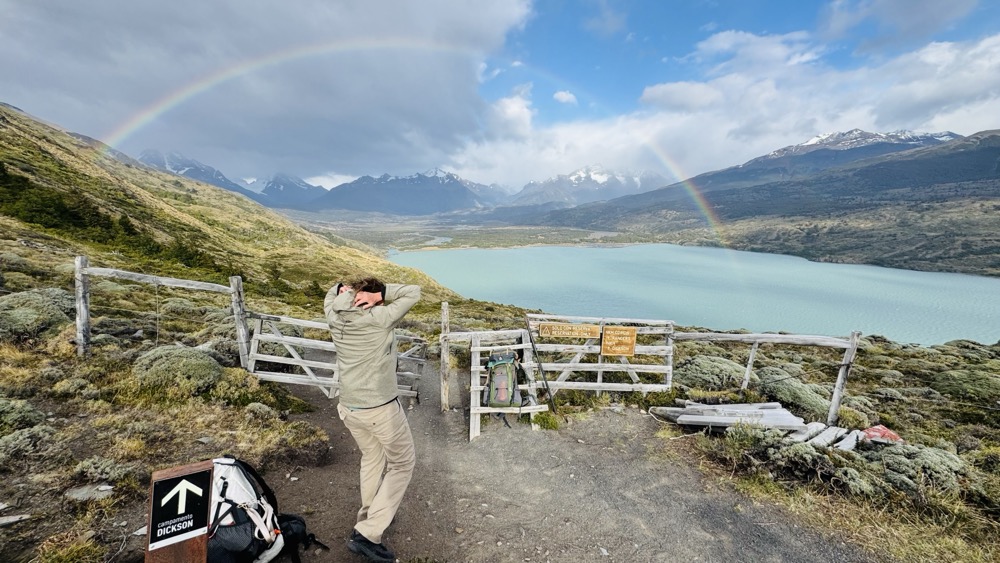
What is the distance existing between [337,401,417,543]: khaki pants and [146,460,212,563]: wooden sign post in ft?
5.18

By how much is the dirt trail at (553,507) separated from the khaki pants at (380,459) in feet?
2.41

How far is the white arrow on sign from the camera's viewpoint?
8.68ft

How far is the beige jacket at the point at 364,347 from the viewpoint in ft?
13.8

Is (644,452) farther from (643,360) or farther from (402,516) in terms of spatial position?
(643,360)

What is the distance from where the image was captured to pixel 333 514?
212 inches

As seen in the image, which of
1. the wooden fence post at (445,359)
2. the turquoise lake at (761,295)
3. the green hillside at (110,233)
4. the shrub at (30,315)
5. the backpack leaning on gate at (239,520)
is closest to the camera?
the backpack leaning on gate at (239,520)

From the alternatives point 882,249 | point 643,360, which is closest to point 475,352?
point 643,360

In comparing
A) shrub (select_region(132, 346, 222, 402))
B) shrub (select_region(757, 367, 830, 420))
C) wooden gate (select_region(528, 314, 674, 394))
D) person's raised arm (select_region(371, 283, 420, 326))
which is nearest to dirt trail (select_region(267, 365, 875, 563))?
wooden gate (select_region(528, 314, 674, 394))

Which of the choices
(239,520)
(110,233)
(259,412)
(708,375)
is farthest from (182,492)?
(110,233)

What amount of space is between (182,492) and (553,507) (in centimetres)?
482

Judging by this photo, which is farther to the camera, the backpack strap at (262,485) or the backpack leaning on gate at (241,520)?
the backpack strap at (262,485)

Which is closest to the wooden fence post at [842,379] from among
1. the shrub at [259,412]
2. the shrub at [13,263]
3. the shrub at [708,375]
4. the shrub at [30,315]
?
the shrub at [708,375]

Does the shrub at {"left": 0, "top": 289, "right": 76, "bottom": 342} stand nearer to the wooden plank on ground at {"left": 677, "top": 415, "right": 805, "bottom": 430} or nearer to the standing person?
the standing person

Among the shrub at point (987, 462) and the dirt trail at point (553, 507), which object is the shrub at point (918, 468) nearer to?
the shrub at point (987, 462)
